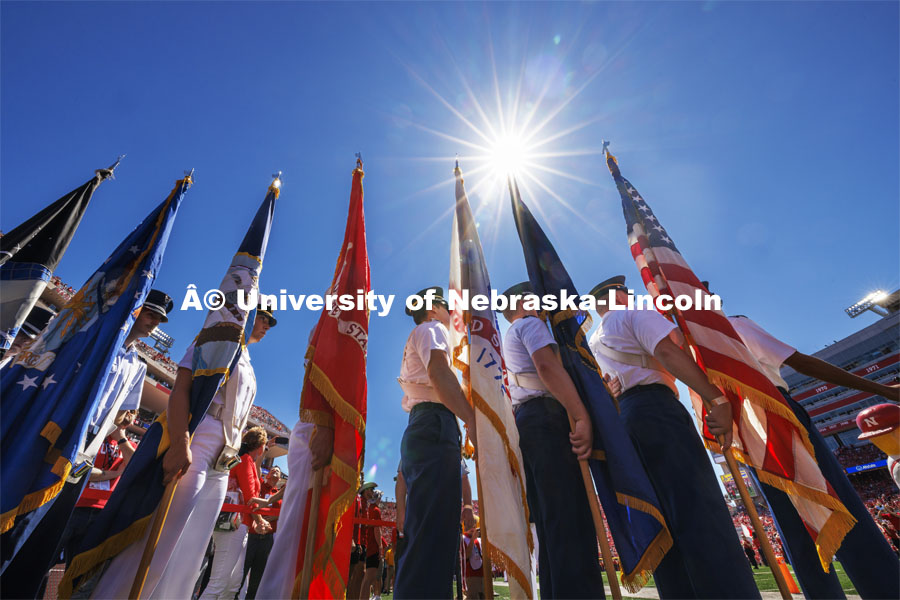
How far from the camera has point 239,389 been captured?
2.76 m

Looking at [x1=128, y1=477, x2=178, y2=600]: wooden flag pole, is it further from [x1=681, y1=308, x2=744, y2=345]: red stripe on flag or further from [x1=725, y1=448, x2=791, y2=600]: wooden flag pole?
[x1=681, y1=308, x2=744, y2=345]: red stripe on flag

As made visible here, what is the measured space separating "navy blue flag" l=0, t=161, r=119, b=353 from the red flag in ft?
6.62

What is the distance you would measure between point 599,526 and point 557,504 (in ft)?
0.82

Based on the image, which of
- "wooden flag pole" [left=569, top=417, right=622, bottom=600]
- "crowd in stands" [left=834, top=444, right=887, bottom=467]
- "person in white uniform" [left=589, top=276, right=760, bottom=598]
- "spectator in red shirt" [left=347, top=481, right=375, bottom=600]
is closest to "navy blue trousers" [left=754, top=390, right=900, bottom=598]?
"person in white uniform" [left=589, top=276, right=760, bottom=598]

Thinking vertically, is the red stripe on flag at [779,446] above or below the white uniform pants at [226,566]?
above

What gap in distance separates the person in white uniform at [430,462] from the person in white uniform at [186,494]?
3.90 ft

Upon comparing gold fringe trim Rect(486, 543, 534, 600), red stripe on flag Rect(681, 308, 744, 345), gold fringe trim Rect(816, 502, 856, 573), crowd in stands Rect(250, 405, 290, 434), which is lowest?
gold fringe trim Rect(486, 543, 534, 600)

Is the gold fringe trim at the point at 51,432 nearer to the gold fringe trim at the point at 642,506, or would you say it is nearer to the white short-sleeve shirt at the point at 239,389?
the white short-sleeve shirt at the point at 239,389

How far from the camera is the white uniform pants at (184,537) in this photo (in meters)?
1.97

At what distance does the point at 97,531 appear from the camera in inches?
76.2

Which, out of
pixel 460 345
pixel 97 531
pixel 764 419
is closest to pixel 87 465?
pixel 97 531

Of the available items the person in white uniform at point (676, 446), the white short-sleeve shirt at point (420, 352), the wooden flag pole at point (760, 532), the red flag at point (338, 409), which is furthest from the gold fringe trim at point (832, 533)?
the red flag at point (338, 409)

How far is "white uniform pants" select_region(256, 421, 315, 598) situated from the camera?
201 centimetres

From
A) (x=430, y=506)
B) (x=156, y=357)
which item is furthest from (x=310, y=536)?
(x=156, y=357)
